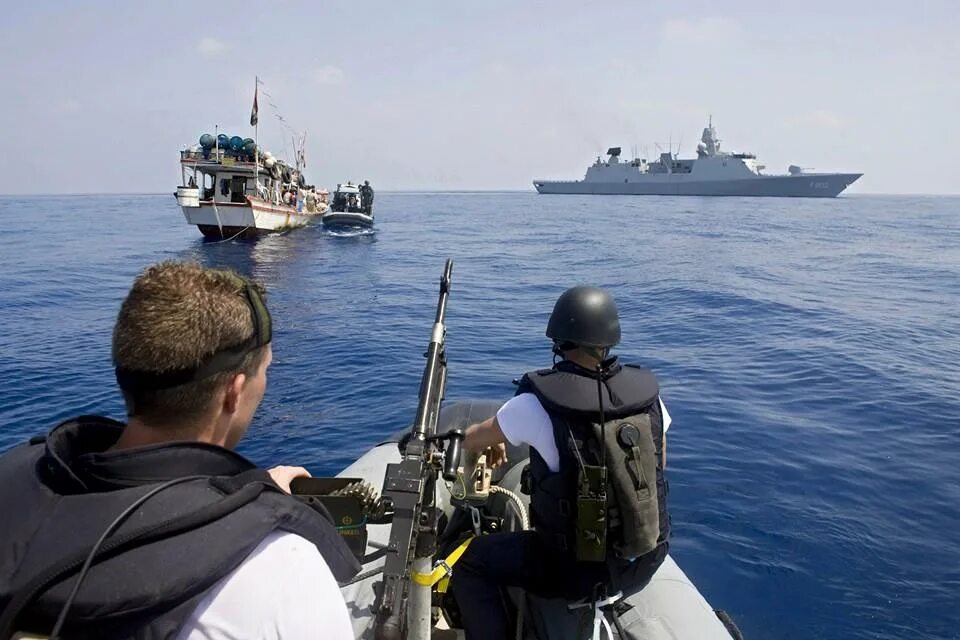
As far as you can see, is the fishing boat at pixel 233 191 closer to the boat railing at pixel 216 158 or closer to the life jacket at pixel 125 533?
the boat railing at pixel 216 158

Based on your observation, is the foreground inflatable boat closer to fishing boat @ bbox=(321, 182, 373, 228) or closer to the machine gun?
the machine gun

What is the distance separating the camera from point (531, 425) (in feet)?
10.2

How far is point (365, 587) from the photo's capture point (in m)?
3.99

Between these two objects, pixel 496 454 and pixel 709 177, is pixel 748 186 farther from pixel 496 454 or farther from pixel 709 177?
pixel 496 454

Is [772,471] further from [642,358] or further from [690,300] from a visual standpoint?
[690,300]

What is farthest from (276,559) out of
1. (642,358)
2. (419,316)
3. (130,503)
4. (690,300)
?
(690,300)

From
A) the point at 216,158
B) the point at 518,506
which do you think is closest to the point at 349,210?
the point at 216,158

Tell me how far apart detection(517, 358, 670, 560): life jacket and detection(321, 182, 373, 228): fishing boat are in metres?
39.2

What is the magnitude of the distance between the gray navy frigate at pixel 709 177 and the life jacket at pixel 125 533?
3732 inches

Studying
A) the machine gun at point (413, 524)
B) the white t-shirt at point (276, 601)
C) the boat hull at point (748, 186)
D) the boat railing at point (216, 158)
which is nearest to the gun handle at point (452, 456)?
the machine gun at point (413, 524)

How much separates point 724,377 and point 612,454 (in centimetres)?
883

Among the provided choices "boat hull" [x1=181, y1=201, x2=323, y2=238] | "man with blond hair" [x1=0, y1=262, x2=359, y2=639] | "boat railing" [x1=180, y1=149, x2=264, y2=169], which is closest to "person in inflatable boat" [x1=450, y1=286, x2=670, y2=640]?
"man with blond hair" [x1=0, y1=262, x2=359, y2=639]

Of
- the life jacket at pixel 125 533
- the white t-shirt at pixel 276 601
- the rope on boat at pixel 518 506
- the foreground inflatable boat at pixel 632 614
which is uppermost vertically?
the life jacket at pixel 125 533

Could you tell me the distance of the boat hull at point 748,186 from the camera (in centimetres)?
8569
